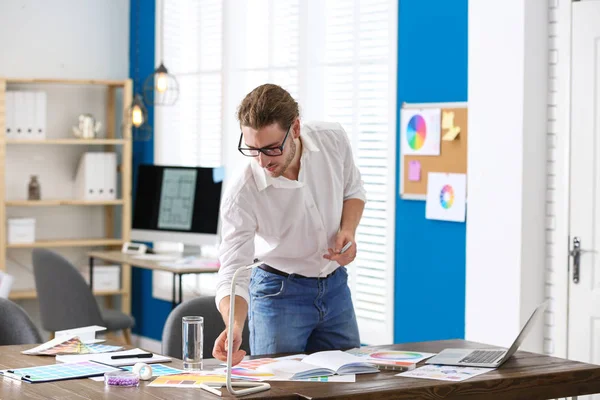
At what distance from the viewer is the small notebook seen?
2708 mm

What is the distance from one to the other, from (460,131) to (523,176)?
510 millimetres

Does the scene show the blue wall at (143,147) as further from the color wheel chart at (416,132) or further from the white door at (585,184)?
the white door at (585,184)

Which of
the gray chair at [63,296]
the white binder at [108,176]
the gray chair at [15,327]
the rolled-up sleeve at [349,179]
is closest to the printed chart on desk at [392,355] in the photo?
the rolled-up sleeve at [349,179]

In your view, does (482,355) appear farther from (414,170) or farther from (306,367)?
(414,170)

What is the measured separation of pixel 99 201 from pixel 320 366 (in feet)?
13.3

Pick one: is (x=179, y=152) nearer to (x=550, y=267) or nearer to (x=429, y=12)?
(x=429, y=12)

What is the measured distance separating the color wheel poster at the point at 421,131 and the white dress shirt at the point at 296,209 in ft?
5.10

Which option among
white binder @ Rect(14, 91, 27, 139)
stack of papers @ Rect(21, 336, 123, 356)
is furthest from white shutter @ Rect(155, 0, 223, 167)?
stack of papers @ Rect(21, 336, 123, 356)

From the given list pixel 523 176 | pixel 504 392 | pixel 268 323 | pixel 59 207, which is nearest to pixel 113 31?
pixel 59 207

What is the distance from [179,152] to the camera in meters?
6.64

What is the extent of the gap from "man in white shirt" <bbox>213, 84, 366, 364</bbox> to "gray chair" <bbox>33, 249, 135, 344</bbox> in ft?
7.60

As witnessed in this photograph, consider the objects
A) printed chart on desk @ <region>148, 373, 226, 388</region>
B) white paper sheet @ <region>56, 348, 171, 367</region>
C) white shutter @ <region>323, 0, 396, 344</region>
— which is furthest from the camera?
white shutter @ <region>323, 0, 396, 344</region>

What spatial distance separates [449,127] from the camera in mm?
4684

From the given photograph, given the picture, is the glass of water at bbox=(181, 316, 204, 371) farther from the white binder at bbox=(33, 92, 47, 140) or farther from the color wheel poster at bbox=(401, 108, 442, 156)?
the white binder at bbox=(33, 92, 47, 140)
